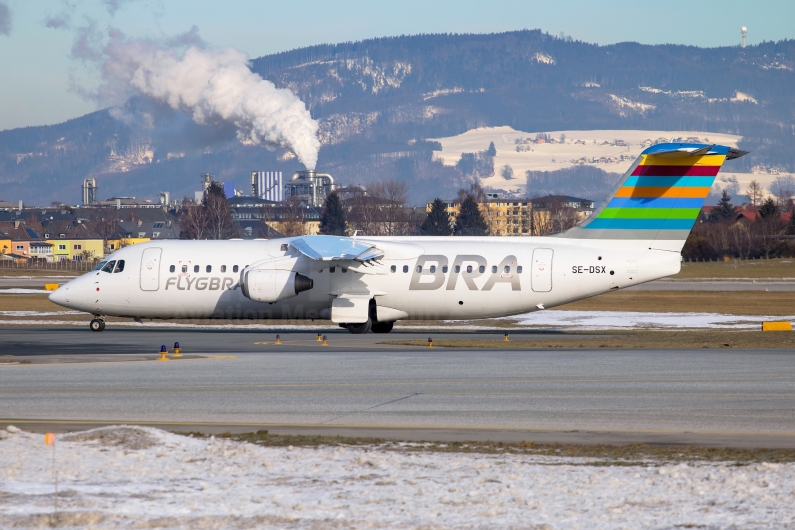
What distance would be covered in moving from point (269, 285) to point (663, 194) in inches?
541

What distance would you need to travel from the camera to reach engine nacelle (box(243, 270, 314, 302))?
34.1 m

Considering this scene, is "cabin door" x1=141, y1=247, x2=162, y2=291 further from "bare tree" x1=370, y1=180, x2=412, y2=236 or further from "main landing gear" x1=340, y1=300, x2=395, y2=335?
"bare tree" x1=370, y1=180, x2=412, y2=236

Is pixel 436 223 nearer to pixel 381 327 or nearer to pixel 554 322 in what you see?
pixel 554 322

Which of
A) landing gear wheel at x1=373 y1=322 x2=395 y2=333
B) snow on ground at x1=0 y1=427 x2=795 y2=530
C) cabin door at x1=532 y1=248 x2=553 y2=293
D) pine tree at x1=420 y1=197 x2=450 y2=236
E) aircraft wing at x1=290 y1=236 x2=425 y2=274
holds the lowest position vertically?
snow on ground at x1=0 y1=427 x2=795 y2=530

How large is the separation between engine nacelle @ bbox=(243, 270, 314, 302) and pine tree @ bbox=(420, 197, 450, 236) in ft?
317

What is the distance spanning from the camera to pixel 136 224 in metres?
177

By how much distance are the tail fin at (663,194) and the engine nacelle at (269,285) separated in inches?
435

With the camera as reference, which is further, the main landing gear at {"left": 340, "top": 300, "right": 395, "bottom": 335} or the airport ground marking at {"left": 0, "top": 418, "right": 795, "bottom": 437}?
the main landing gear at {"left": 340, "top": 300, "right": 395, "bottom": 335}

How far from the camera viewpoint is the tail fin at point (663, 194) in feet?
109

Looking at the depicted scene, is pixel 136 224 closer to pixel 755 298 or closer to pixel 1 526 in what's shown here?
pixel 755 298

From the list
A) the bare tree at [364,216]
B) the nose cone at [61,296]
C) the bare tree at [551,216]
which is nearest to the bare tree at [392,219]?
the bare tree at [364,216]

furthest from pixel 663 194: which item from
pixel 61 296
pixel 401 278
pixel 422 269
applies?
pixel 61 296

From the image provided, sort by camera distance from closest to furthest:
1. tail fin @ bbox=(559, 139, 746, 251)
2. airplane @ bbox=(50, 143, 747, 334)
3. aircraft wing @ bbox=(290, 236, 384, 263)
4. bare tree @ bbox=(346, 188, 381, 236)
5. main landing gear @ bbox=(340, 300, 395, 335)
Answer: aircraft wing @ bbox=(290, 236, 384, 263) → tail fin @ bbox=(559, 139, 746, 251) → airplane @ bbox=(50, 143, 747, 334) → main landing gear @ bbox=(340, 300, 395, 335) → bare tree @ bbox=(346, 188, 381, 236)

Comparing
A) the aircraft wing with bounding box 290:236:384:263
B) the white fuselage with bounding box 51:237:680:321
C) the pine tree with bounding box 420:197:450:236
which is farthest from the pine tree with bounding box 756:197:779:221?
the aircraft wing with bounding box 290:236:384:263
